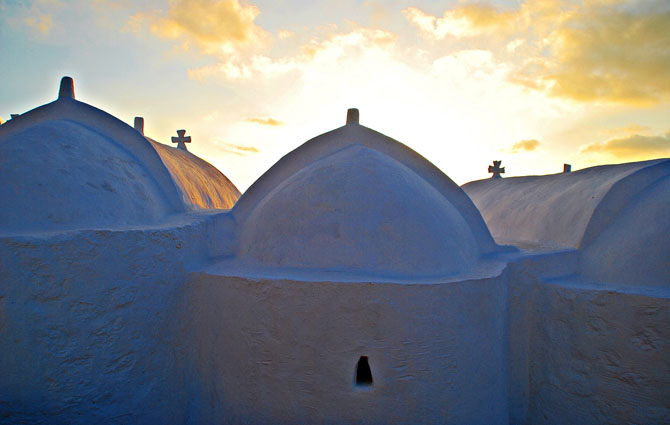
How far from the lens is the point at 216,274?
4.32 m

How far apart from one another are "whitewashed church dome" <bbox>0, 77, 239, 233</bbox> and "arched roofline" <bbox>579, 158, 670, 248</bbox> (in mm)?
6499

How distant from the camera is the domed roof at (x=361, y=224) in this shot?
14.1 feet

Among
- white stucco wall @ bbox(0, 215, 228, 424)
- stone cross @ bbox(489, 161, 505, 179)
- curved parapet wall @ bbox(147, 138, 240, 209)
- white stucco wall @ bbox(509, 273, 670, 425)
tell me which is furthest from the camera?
stone cross @ bbox(489, 161, 505, 179)

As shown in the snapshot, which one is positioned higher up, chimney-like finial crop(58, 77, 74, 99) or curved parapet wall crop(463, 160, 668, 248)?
chimney-like finial crop(58, 77, 74, 99)

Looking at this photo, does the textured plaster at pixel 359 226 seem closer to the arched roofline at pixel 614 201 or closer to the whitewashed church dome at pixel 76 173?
the whitewashed church dome at pixel 76 173

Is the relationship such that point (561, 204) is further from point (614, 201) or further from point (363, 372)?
point (363, 372)

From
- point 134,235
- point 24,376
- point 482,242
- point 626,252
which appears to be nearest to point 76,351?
point 24,376

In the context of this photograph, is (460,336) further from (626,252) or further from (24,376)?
(24,376)

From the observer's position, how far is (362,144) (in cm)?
592

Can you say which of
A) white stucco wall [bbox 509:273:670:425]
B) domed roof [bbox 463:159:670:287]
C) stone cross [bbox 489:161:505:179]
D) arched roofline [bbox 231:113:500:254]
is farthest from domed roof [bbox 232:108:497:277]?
stone cross [bbox 489:161:505:179]

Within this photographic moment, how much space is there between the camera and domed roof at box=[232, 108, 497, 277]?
431cm

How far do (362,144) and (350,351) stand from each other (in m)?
3.26

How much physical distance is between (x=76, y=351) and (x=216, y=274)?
4.82 ft

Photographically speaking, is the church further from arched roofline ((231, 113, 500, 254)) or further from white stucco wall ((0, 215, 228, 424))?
arched roofline ((231, 113, 500, 254))
